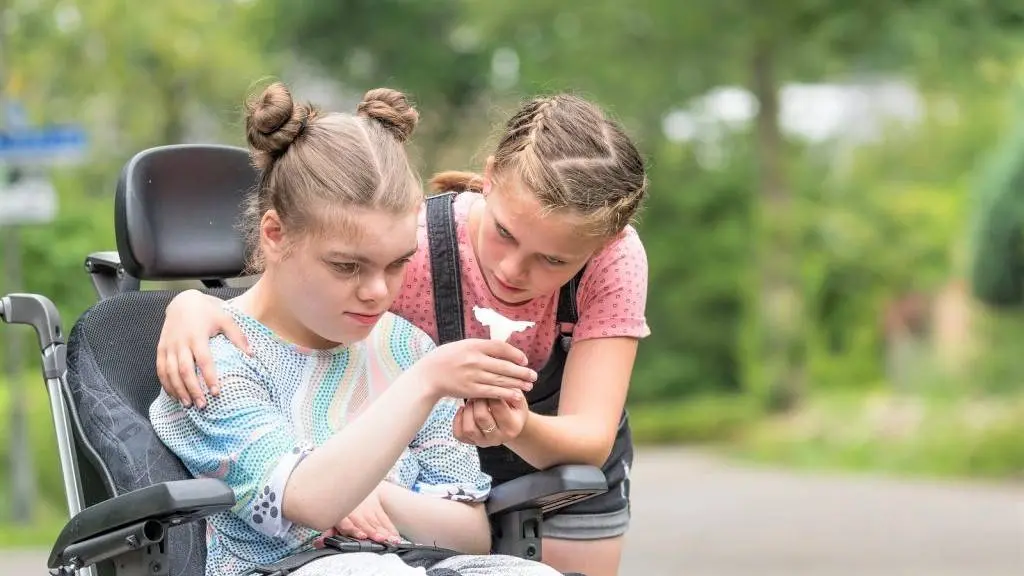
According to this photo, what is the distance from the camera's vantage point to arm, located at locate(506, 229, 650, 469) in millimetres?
2670

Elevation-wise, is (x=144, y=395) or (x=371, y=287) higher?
(x=371, y=287)

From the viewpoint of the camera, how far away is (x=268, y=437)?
2445 millimetres

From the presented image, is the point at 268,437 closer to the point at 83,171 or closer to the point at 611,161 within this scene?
the point at 611,161

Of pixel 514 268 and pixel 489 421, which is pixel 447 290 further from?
pixel 489 421

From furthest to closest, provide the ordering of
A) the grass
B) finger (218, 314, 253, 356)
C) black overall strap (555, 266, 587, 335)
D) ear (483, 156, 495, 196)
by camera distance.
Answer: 1. the grass
2. black overall strap (555, 266, 587, 335)
3. ear (483, 156, 495, 196)
4. finger (218, 314, 253, 356)

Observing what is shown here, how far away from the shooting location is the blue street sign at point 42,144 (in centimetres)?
816

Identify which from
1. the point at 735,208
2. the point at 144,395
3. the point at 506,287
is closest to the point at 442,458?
the point at 506,287

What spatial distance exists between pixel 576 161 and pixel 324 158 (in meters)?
0.44

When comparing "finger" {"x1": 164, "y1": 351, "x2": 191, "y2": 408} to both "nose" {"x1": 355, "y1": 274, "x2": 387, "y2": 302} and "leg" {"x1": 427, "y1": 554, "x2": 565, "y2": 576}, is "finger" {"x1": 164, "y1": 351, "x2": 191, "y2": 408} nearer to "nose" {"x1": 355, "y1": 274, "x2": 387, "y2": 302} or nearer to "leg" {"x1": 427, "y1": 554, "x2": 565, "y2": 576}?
"nose" {"x1": 355, "y1": 274, "x2": 387, "y2": 302}

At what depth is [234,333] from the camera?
8.46ft

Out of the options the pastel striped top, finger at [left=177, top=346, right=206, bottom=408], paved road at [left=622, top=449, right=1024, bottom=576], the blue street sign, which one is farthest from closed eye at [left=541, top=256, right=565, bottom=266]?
the blue street sign

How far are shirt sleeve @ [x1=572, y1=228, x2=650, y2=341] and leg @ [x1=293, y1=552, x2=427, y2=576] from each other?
0.63 m

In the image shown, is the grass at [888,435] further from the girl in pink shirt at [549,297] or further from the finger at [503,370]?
the finger at [503,370]

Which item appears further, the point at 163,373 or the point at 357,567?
the point at 163,373
